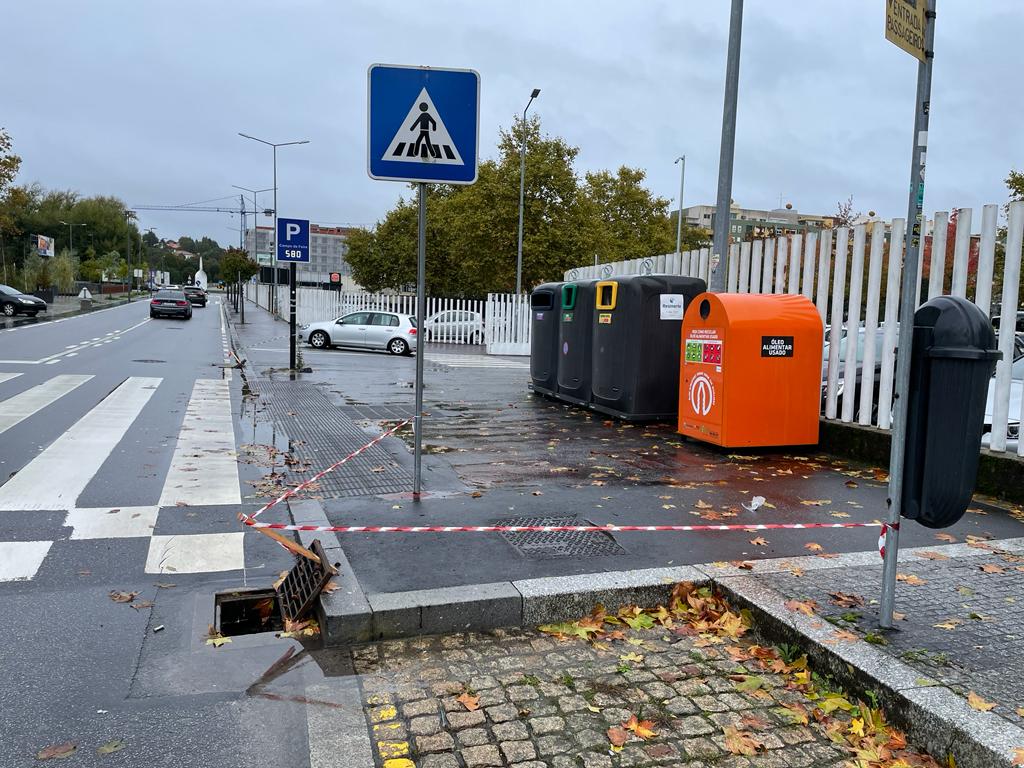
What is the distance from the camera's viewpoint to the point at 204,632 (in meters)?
3.97

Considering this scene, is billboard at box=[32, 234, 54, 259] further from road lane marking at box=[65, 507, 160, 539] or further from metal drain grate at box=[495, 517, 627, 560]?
metal drain grate at box=[495, 517, 627, 560]

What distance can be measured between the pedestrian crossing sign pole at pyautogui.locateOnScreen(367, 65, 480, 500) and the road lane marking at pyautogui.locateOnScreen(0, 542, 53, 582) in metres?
2.59

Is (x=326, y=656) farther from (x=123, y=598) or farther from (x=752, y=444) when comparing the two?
(x=752, y=444)

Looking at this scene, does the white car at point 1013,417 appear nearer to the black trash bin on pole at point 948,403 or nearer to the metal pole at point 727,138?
the metal pole at point 727,138

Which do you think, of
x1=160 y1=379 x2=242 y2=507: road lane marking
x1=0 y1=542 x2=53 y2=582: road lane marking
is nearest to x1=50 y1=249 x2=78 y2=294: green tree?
x1=160 y1=379 x2=242 y2=507: road lane marking

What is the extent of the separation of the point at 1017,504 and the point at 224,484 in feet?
21.8

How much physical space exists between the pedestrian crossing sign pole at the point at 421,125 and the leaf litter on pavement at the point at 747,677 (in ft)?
7.74

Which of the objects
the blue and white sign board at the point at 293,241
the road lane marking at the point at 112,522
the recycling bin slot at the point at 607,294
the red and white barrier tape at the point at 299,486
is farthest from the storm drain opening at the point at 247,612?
the blue and white sign board at the point at 293,241

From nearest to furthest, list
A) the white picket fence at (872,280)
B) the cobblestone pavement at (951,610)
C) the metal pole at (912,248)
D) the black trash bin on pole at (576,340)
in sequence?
1. the cobblestone pavement at (951,610)
2. the metal pole at (912,248)
3. the white picket fence at (872,280)
4. the black trash bin on pole at (576,340)

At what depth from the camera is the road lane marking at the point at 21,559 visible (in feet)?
15.1

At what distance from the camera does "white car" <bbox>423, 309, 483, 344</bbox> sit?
105 ft

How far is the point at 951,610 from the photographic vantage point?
4070 millimetres

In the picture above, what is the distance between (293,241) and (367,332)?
8.70m

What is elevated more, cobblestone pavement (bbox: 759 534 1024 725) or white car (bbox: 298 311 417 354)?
white car (bbox: 298 311 417 354)
